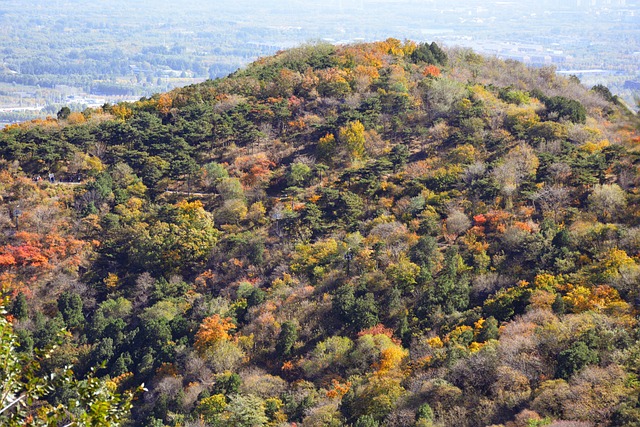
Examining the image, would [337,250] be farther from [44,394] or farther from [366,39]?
[366,39]

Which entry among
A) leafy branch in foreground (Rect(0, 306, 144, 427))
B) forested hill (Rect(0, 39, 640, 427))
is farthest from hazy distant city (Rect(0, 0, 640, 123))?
leafy branch in foreground (Rect(0, 306, 144, 427))

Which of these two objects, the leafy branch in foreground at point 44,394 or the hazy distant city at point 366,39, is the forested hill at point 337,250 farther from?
the hazy distant city at point 366,39

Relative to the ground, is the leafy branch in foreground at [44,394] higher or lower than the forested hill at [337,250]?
higher

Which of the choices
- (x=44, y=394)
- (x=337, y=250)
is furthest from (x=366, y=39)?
(x=44, y=394)

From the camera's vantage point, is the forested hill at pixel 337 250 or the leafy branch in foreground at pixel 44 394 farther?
the forested hill at pixel 337 250

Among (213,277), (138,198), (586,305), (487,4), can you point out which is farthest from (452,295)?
(487,4)

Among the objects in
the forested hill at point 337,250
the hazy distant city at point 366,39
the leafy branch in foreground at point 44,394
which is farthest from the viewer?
the hazy distant city at point 366,39

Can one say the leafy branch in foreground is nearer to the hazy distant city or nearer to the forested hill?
the forested hill

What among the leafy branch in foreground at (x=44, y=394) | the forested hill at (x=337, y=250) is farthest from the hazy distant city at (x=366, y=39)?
the leafy branch in foreground at (x=44, y=394)

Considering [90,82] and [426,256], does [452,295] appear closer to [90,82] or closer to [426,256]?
[426,256]
